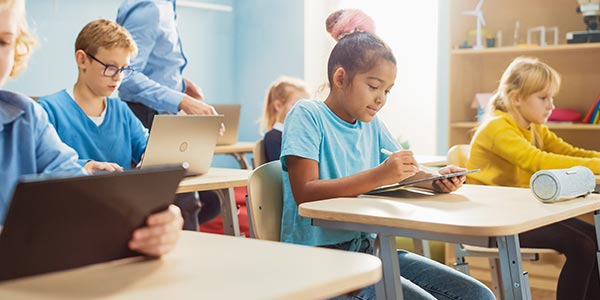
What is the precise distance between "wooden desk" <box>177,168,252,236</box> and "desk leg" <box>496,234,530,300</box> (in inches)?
34.5

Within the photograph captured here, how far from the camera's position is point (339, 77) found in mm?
2074

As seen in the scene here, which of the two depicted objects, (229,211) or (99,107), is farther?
(229,211)

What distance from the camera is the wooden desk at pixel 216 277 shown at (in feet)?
3.04

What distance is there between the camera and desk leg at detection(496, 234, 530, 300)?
5.81ft

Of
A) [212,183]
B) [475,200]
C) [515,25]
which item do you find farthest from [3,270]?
[515,25]

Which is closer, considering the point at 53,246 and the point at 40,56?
the point at 53,246

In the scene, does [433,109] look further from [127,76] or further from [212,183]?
[212,183]

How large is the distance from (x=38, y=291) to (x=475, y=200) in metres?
1.18

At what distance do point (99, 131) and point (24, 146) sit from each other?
123 cm

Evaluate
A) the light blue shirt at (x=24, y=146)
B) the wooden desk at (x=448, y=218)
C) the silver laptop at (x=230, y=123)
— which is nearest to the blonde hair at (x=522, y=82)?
the wooden desk at (x=448, y=218)

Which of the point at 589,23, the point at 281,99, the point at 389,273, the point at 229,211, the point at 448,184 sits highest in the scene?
the point at 589,23

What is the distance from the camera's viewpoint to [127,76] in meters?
3.06

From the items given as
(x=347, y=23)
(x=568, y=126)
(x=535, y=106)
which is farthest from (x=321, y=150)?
(x=568, y=126)

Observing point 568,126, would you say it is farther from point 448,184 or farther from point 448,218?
point 448,218
